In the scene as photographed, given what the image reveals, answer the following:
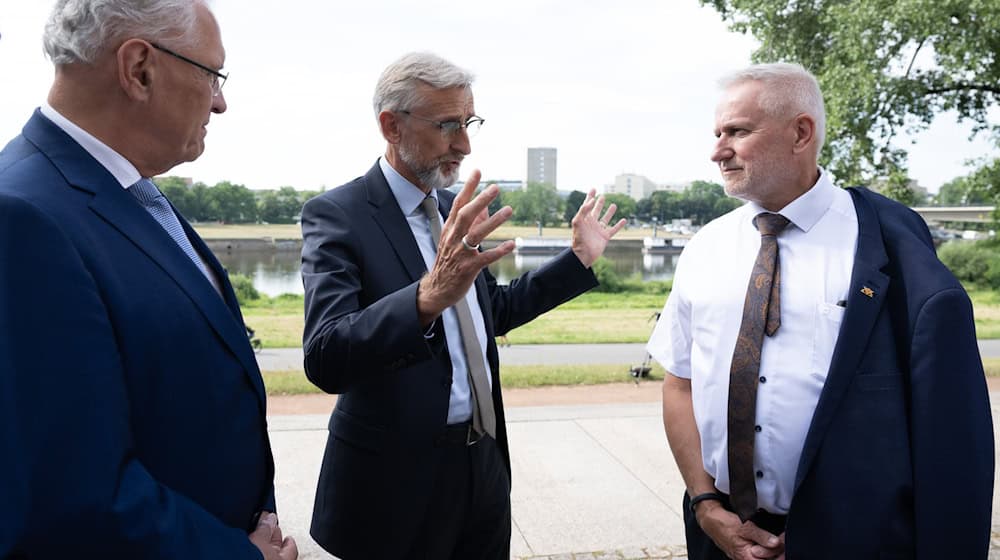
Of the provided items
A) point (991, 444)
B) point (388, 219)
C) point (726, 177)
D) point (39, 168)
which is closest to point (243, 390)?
point (39, 168)

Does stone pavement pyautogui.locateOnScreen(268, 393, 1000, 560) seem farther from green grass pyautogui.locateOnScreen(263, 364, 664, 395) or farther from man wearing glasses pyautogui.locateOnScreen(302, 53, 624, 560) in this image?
green grass pyautogui.locateOnScreen(263, 364, 664, 395)

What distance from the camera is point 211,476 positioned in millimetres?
1550

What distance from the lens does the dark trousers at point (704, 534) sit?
91.6 inches

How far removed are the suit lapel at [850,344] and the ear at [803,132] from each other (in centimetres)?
45

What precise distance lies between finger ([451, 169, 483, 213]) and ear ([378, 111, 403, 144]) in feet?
2.63

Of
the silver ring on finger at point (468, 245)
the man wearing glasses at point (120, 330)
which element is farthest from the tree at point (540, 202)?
the man wearing glasses at point (120, 330)

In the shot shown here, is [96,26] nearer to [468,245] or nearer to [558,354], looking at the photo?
[468,245]

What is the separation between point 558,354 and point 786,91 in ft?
47.5

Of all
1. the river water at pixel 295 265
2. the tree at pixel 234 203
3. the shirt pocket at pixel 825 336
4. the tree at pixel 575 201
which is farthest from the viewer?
the tree at pixel 234 203

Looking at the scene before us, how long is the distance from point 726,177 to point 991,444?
1.06 metres

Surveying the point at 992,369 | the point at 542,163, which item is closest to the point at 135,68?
the point at 992,369

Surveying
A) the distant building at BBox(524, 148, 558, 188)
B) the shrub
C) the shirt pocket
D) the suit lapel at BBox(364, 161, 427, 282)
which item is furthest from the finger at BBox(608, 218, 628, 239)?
the distant building at BBox(524, 148, 558, 188)

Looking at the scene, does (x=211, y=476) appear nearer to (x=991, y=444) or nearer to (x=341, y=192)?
(x=341, y=192)

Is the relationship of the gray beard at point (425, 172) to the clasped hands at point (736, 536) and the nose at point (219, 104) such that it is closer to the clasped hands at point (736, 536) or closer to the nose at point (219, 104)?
the nose at point (219, 104)
